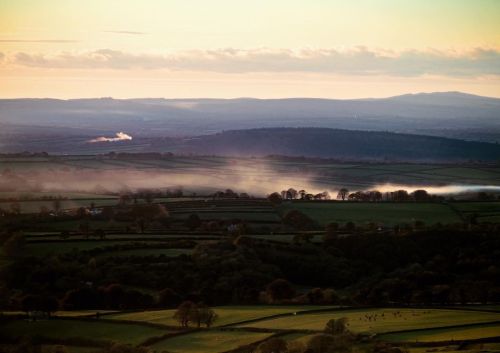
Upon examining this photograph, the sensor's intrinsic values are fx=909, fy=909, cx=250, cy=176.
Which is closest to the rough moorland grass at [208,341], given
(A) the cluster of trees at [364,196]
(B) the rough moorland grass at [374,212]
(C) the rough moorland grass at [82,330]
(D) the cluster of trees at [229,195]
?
(C) the rough moorland grass at [82,330]

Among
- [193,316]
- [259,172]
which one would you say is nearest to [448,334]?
[193,316]

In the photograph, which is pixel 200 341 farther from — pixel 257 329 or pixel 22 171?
pixel 22 171

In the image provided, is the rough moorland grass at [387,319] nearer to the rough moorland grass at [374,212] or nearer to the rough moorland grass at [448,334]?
the rough moorland grass at [448,334]

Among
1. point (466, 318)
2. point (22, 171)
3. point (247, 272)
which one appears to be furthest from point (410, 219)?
point (22, 171)

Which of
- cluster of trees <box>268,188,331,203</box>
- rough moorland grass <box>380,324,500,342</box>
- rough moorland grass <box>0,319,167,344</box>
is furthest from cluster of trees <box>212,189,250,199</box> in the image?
rough moorland grass <box>380,324,500,342</box>

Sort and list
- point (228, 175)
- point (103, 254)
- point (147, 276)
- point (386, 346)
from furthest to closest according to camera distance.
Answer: point (228, 175) → point (103, 254) → point (147, 276) → point (386, 346)

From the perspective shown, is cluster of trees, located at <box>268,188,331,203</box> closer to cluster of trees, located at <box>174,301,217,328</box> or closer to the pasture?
the pasture
